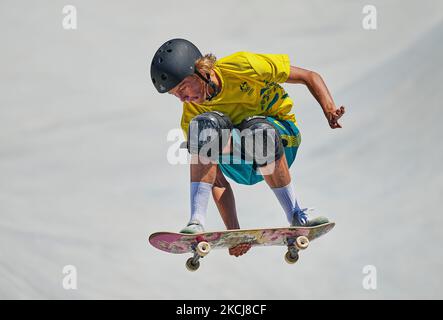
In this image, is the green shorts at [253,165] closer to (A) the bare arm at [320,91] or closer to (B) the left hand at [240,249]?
(A) the bare arm at [320,91]

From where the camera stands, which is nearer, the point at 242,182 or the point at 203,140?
the point at 203,140

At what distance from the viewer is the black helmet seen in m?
7.66

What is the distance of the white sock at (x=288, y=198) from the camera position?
8242 millimetres

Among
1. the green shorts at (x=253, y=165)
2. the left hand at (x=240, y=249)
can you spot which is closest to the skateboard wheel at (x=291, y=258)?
the left hand at (x=240, y=249)

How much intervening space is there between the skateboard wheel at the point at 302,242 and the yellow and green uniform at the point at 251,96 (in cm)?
85

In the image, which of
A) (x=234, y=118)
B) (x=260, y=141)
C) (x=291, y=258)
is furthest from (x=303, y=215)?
(x=234, y=118)

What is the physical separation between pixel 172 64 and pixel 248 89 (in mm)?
848

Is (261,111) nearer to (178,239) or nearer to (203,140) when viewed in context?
(203,140)

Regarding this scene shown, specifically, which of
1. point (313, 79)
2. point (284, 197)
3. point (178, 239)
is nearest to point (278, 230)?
point (284, 197)

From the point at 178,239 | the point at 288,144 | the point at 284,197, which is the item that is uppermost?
the point at 288,144

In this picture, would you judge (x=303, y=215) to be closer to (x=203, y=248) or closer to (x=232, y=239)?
(x=232, y=239)

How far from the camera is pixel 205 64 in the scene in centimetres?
780

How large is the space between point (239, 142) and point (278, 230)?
0.94 metres

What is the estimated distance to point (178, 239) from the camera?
7.67 m
